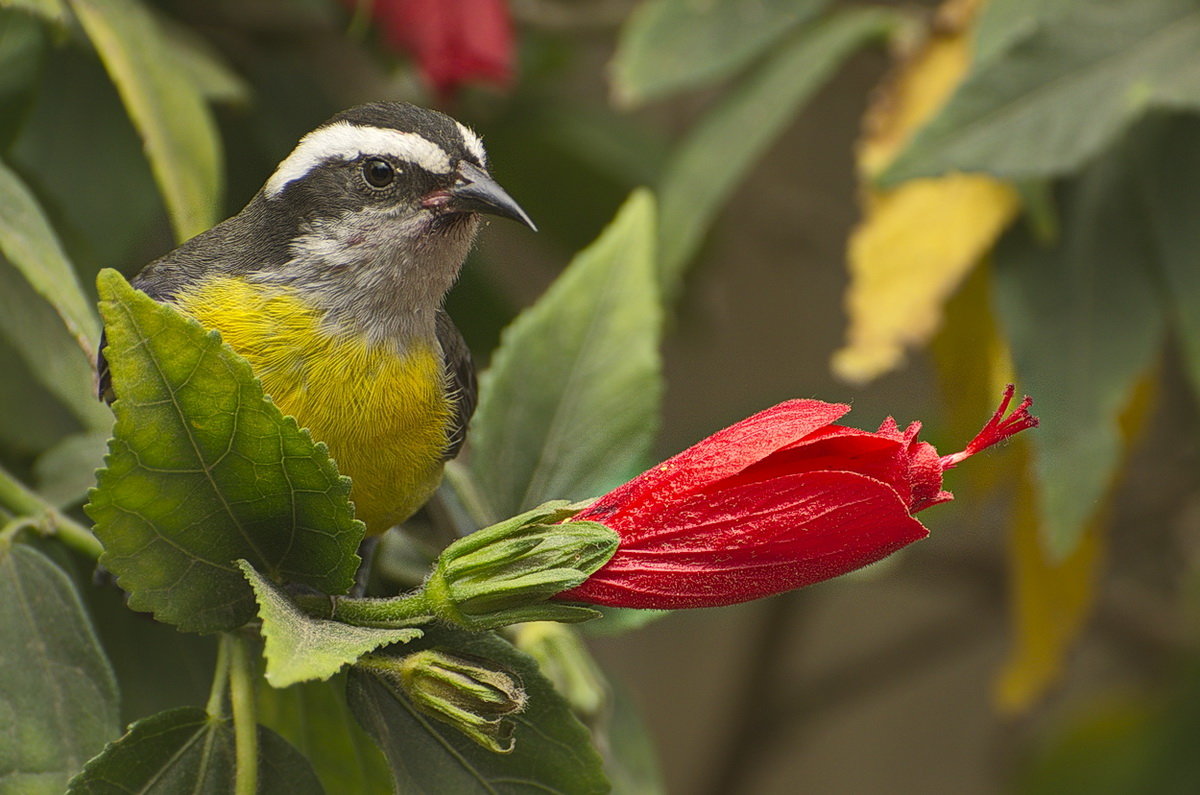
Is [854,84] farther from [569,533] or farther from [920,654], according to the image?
[569,533]

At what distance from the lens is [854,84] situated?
146cm

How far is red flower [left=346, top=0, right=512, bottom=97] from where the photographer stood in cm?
85

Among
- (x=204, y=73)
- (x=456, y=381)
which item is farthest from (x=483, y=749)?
(x=204, y=73)

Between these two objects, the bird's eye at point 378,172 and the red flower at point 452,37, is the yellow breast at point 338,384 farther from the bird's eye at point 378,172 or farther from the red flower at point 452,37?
the red flower at point 452,37

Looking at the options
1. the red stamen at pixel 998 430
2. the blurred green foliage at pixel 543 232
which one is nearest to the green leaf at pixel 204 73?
the blurred green foliage at pixel 543 232

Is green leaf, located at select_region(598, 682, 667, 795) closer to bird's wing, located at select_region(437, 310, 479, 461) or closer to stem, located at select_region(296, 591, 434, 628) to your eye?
bird's wing, located at select_region(437, 310, 479, 461)

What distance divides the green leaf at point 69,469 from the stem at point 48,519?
0.18 ft

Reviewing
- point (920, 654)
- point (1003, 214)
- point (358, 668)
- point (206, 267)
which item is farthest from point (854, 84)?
point (358, 668)

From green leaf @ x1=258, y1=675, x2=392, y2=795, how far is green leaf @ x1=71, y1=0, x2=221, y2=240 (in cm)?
23

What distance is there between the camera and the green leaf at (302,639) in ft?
1.15

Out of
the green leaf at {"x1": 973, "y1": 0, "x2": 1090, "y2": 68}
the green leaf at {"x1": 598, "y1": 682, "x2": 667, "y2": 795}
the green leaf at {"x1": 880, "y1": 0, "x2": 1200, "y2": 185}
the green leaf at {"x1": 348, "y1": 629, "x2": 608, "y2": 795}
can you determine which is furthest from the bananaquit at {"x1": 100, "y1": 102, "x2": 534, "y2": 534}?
the green leaf at {"x1": 973, "y1": 0, "x2": 1090, "y2": 68}

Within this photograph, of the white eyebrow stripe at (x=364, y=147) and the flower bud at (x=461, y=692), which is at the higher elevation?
the white eyebrow stripe at (x=364, y=147)

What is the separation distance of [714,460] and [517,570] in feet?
0.21

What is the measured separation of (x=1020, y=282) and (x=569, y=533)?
61 cm
